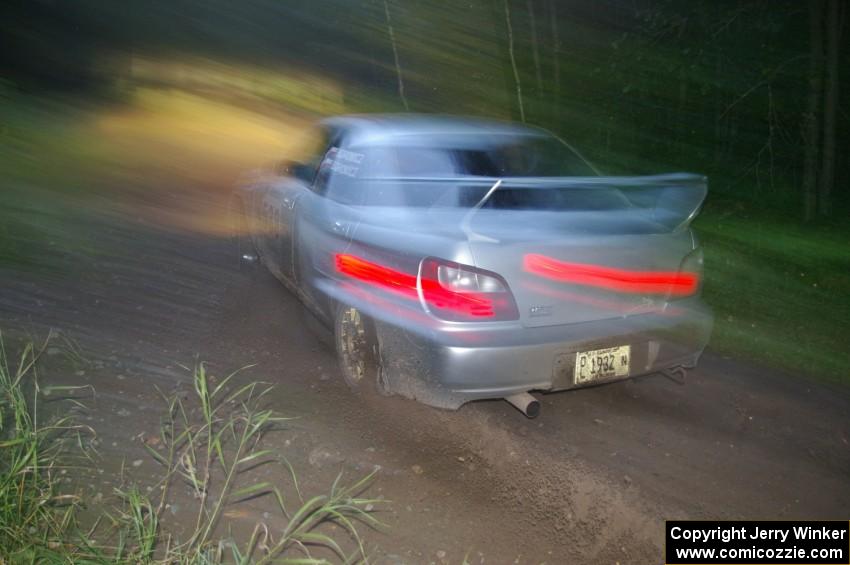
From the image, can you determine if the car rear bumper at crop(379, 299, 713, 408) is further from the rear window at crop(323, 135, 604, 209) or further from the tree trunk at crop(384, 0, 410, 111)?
the tree trunk at crop(384, 0, 410, 111)

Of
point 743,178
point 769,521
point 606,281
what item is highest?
point 606,281

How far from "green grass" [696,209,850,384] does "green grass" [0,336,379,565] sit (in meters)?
3.39

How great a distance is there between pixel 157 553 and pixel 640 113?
11.5m

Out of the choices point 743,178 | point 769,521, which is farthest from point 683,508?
point 743,178

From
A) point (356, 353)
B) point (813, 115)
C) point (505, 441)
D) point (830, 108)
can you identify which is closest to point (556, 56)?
point (813, 115)

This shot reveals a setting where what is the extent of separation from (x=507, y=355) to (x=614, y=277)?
64 centimetres

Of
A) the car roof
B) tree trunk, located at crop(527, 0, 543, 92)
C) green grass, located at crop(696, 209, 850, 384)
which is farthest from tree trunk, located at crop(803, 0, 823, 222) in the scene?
tree trunk, located at crop(527, 0, 543, 92)

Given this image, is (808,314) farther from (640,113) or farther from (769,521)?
(640,113)

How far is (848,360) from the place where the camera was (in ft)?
18.1

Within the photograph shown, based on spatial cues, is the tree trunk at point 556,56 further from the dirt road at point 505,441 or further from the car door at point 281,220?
the dirt road at point 505,441

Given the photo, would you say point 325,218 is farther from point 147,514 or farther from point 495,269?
point 147,514

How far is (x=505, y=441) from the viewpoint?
13.3 feet

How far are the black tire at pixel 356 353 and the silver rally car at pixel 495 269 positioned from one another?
11 mm

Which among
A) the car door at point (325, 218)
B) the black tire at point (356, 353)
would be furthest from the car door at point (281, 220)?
the black tire at point (356, 353)
